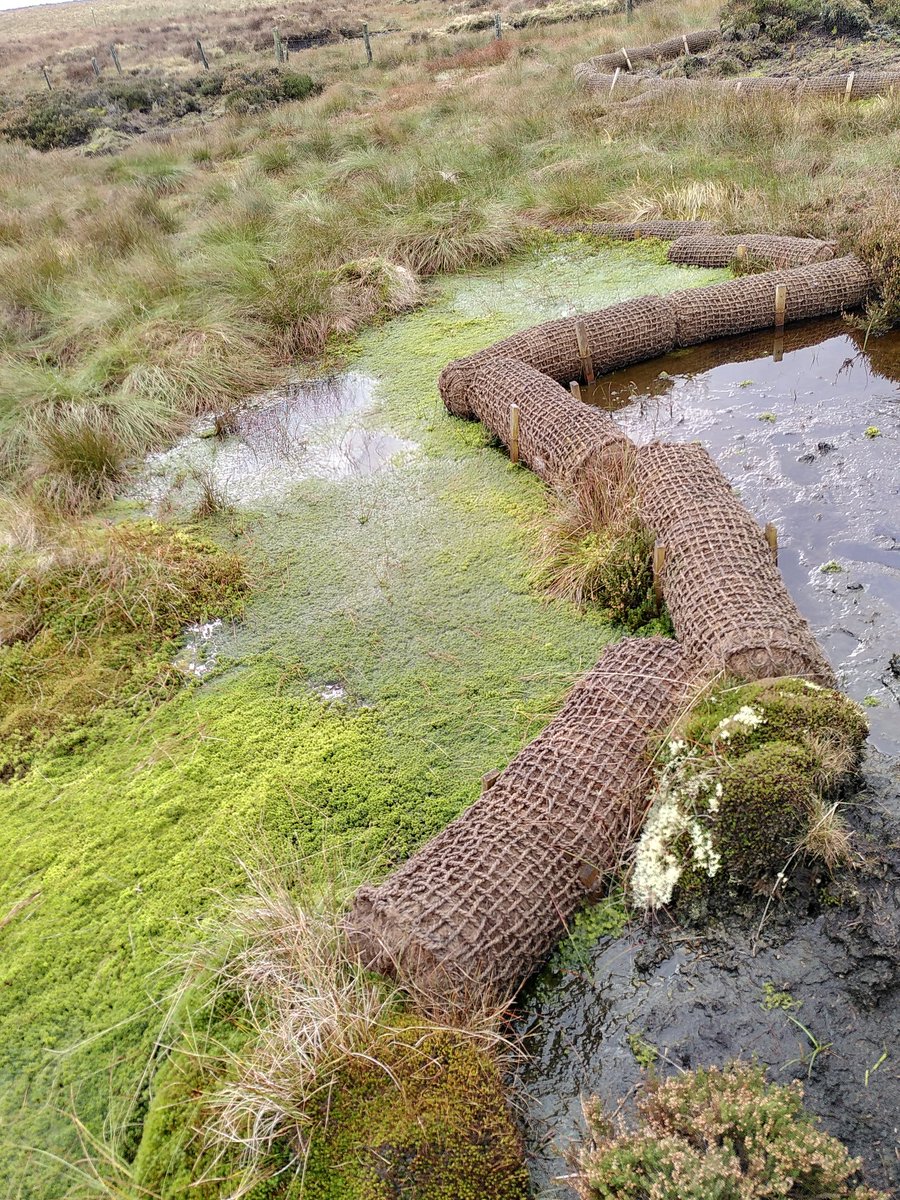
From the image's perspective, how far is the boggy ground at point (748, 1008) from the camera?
7.93 ft

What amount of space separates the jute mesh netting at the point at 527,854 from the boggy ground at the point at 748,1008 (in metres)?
0.25

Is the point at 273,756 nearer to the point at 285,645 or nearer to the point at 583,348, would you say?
the point at 285,645

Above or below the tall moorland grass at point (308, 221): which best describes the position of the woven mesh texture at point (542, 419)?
below

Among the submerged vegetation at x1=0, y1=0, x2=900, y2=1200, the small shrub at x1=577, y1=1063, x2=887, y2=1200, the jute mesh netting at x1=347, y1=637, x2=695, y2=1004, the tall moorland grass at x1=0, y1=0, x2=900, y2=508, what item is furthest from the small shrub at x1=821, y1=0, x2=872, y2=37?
the small shrub at x1=577, y1=1063, x2=887, y2=1200

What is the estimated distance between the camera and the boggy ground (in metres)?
2.42

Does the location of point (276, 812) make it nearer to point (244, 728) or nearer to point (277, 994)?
point (244, 728)

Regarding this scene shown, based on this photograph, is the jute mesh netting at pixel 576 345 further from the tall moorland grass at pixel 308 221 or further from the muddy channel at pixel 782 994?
the muddy channel at pixel 782 994

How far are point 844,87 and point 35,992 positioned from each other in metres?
14.3

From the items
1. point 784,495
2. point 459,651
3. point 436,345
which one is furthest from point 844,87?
point 459,651

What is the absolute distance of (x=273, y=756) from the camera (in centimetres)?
387

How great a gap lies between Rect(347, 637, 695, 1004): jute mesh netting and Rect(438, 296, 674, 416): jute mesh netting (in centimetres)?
346

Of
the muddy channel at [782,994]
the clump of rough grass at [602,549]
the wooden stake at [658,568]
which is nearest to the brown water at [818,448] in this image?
the muddy channel at [782,994]

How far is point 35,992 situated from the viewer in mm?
2947

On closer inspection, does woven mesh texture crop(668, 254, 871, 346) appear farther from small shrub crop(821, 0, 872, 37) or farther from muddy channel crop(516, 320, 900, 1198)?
small shrub crop(821, 0, 872, 37)
